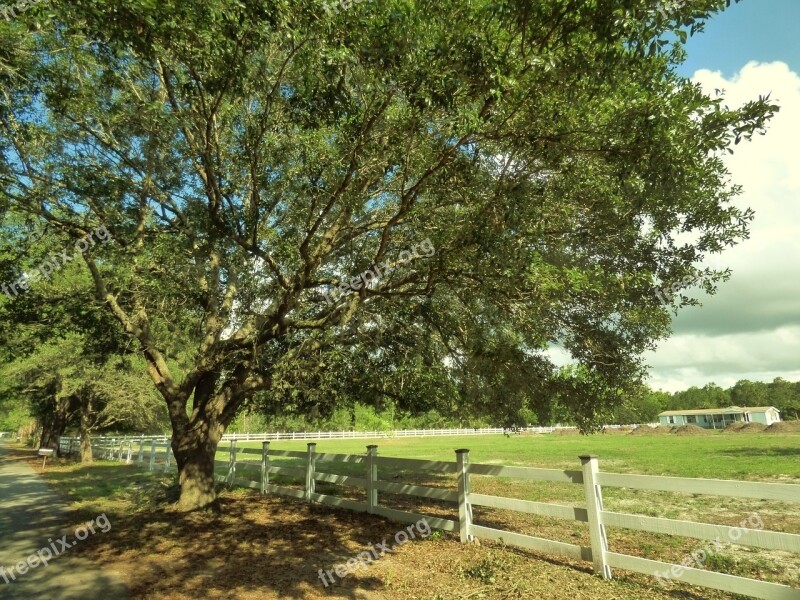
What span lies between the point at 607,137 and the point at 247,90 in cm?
495

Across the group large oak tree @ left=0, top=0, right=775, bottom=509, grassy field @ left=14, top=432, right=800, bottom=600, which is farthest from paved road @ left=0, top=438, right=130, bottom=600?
large oak tree @ left=0, top=0, right=775, bottom=509

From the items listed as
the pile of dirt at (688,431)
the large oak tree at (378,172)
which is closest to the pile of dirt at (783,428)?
the pile of dirt at (688,431)

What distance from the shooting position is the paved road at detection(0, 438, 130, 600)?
6281 mm

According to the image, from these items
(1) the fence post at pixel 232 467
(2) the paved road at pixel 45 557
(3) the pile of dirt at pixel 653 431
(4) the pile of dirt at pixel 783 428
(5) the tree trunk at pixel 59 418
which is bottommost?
(3) the pile of dirt at pixel 653 431

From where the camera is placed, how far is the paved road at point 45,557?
247 inches

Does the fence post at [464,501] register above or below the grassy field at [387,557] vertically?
above

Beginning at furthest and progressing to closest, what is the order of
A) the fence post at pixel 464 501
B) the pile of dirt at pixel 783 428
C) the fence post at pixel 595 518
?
the pile of dirt at pixel 783 428
the fence post at pixel 464 501
the fence post at pixel 595 518

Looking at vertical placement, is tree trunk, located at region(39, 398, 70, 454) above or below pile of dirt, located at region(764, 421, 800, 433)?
above

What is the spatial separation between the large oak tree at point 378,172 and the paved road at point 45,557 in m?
2.80

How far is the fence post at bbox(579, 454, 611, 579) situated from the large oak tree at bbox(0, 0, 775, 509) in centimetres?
208

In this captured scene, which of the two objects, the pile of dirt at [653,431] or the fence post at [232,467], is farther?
the pile of dirt at [653,431]

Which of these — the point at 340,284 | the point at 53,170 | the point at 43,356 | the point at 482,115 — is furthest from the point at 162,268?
the point at 43,356

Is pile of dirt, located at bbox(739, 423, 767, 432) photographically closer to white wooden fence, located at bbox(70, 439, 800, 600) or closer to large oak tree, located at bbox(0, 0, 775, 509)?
large oak tree, located at bbox(0, 0, 775, 509)

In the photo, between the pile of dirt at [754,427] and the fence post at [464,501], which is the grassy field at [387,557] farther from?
the pile of dirt at [754,427]
